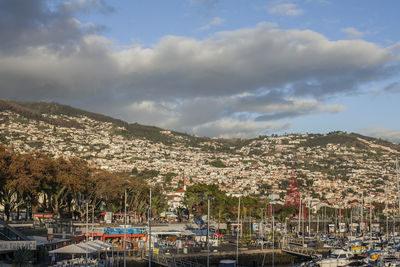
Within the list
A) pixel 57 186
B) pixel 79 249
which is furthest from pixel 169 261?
pixel 57 186

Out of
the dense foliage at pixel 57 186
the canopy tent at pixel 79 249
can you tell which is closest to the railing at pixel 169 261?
the canopy tent at pixel 79 249

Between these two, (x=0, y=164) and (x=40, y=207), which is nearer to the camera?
(x=0, y=164)

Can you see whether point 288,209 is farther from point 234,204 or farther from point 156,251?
point 156,251

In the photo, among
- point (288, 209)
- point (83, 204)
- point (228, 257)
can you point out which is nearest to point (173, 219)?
point (83, 204)

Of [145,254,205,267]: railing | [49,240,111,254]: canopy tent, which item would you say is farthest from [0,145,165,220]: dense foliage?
[49,240,111,254]: canopy tent

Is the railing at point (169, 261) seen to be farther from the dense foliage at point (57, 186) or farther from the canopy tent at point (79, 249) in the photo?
the dense foliage at point (57, 186)

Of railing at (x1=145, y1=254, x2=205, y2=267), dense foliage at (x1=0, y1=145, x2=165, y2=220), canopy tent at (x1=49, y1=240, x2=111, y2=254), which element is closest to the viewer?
canopy tent at (x1=49, y1=240, x2=111, y2=254)

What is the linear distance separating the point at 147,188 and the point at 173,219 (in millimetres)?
12097

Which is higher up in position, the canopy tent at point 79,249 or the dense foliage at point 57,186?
the dense foliage at point 57,186

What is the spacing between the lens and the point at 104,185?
7162 centimetres

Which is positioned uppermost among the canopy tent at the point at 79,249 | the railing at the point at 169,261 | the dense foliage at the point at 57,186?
the dense foliage at the point at 57,186

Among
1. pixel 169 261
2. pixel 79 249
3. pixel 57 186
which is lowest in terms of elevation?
pixel 169 261

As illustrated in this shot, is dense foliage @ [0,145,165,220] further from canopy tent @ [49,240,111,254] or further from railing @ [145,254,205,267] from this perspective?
canopy tent @ [49,240,111,254]

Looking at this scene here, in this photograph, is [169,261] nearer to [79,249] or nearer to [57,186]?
[79,249]
